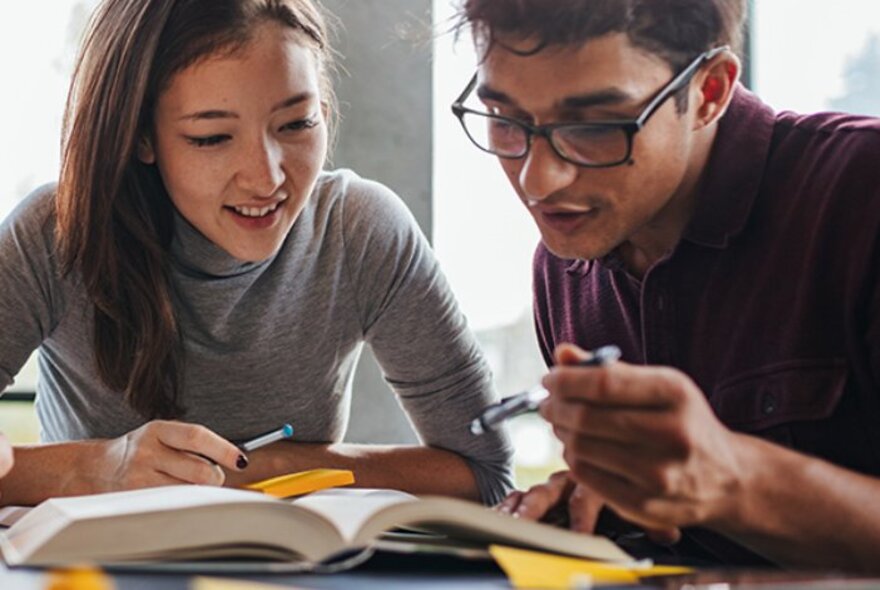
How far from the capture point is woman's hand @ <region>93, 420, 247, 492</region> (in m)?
1.52

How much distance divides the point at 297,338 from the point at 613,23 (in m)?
0.82

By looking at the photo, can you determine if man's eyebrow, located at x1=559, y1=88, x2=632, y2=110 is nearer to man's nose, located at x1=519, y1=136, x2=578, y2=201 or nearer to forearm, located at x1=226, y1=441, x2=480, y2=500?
man's nose, located at x1=519, y1=136, x2=578, y2=201

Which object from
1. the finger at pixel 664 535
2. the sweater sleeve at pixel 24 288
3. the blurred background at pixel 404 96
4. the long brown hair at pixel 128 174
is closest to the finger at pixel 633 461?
the finger at pixel 664 535

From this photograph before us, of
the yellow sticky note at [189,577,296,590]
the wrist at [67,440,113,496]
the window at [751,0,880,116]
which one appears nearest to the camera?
the yellow sticky note at [189,577,296,590]

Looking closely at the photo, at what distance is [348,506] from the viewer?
121cm

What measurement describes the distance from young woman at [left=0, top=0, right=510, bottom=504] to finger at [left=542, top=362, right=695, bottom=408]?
91 cm

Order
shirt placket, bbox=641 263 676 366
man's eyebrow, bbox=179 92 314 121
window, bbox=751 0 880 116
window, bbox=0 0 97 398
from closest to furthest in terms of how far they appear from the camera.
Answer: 1. shirt placket, bbox=641 263 676 366
2. man's eyebrow, bbox=179 92 314 121
3. window, bbox=0 0 97 398
4. window, bbox=751 0 880 116

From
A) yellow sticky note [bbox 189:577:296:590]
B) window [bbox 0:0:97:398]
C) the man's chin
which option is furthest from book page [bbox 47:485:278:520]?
window [bbox 0:0:97:398]

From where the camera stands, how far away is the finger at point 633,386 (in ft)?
3.12

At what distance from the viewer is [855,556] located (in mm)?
1105

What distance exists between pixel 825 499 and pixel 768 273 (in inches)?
15.6

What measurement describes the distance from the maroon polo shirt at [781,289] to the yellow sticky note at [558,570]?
0.36 metres

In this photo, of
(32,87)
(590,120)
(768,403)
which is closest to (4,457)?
(590,120)

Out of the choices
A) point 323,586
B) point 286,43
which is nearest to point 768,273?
point 323,586
